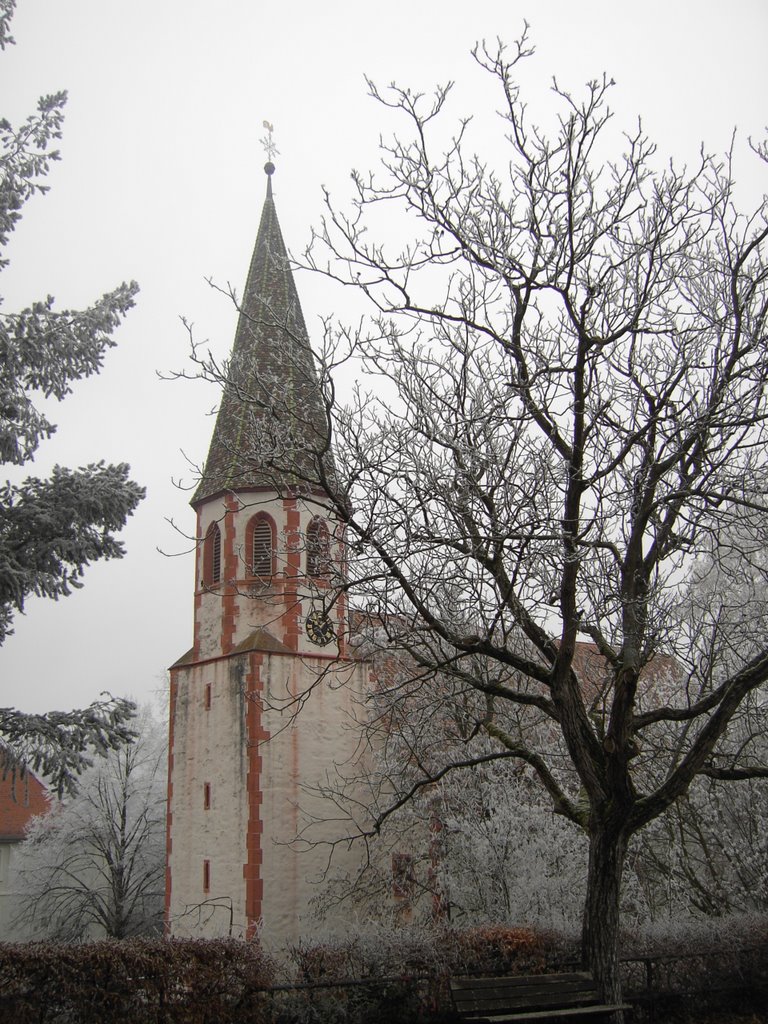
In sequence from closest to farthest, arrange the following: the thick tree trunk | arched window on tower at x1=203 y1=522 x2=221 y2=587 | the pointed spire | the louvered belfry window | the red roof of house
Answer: the thick tree trunk → the pointed spire → the louvered belfry window → arched window on tower at x1=203 y1=522 x2=221 y2=587 → the red roof of house

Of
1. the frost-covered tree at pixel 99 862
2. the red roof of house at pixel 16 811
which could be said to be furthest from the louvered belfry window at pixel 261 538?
the red roof of house at pixel 16 811

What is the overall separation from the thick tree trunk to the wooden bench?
146mm

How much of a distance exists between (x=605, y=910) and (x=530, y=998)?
0.98m

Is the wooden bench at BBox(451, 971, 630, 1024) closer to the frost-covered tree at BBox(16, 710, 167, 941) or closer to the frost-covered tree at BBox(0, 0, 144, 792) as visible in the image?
the frost-covered tree at BBox(0, 0, 144, 792)

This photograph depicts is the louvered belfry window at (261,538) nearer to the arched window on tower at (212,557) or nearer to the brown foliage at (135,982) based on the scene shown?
the arched window on tower at (212,557)

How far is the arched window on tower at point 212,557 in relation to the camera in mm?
21422

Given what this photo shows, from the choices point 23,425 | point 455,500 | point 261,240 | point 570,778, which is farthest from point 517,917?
point 261,240

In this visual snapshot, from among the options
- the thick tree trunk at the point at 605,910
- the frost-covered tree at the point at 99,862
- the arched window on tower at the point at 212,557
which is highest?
the arched window on tower at the point at 212,557

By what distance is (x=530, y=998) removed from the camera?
824cm

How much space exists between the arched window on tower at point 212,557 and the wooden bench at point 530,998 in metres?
13.8

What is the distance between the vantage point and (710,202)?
31.2 ft

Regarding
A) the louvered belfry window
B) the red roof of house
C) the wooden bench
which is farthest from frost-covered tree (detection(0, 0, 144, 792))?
the red roof of house

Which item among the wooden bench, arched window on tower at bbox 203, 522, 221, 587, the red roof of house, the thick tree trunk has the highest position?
arched window on tower at bbox 203, 522, 221, 587

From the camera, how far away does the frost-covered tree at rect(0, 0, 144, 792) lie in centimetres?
1002
